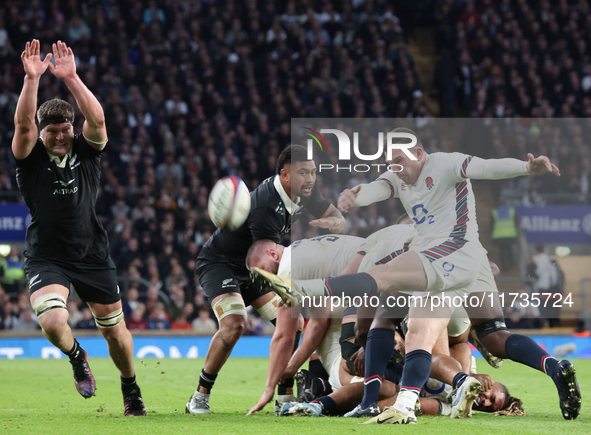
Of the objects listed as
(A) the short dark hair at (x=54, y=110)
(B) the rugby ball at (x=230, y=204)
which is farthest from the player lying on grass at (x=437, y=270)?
(A) the short dark hair at (x=54, y=110)

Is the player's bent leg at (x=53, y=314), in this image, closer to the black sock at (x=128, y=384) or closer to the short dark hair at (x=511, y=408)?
the black sock at (x=128, y=384)

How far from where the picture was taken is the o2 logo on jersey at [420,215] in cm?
624

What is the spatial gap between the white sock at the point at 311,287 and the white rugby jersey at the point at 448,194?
1126 millimetres

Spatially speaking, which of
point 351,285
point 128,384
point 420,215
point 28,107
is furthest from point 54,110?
point 420,215

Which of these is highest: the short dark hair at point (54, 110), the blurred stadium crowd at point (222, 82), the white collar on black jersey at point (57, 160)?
the blurred stadium crowd at point (222, 82)

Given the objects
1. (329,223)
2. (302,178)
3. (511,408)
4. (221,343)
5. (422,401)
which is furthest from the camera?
(329,223)

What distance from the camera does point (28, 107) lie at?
216 inches

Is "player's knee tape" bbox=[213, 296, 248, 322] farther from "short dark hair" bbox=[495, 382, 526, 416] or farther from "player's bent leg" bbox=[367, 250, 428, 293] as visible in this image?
"short dark hair" bbox=[495, 382, 526, 416]

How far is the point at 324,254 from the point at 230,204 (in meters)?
0.95

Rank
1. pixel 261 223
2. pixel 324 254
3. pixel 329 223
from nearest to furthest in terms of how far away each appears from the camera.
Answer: pixel 261 223
pixel 329 223
pixel 324 254

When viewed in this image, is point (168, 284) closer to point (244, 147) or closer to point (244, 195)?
point (244, 147)

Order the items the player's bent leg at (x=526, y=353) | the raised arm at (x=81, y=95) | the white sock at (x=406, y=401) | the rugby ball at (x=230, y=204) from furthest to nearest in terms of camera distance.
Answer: the rugby ball at (x=230, y=204)
the raised arm at (x=81, y=95)
the player's bent leg at (x=526, y=353)
the white sock at (x=406, y=401)

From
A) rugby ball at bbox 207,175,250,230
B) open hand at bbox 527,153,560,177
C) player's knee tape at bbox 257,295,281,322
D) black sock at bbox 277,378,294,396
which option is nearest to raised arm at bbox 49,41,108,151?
rugby ball at bbox 207,175,250,230

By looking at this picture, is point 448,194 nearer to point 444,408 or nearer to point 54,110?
point 444,408
